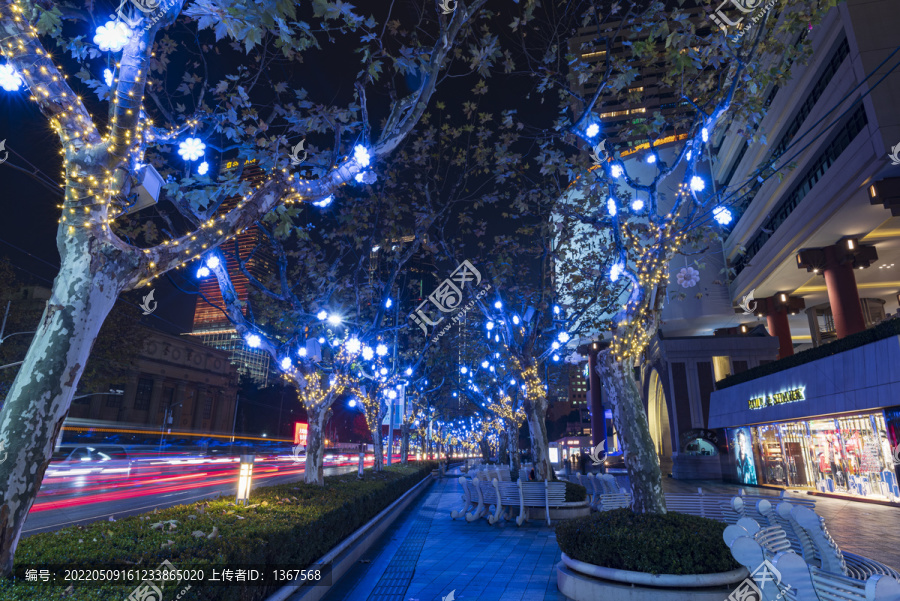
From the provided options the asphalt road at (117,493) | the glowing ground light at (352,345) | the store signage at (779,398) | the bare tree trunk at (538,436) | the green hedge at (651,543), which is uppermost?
the glowing ground light at (352,345)

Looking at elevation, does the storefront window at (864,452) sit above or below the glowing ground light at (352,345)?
below

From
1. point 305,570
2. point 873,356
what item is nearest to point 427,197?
point 305,570

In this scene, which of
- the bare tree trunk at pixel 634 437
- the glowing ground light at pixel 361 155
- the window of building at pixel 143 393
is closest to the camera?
the glowing ground light at pixel 361 155

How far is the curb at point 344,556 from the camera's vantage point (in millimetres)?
5785

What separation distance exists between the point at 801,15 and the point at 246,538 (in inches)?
429

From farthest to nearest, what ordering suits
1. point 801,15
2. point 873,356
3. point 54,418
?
point 873,356
point 801,15
point 54,418

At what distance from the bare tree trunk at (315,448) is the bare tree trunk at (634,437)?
6.97 m

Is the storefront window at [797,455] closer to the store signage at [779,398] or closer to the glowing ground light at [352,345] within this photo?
the store signage at [779,398]

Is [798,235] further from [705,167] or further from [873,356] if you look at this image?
[705,167]

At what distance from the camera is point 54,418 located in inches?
168

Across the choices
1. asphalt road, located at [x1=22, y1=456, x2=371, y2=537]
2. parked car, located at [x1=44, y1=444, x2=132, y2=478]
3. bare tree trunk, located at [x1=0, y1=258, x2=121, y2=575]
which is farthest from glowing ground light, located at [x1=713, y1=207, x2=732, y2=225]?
parked car, located at [x1=44, y1=444, x2=132, y2=478]

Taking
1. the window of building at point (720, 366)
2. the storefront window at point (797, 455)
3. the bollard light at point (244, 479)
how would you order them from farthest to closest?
the window of building at point (720, 366) < the storefront window at point (797, 455) < the bollard light at point (244, 479)

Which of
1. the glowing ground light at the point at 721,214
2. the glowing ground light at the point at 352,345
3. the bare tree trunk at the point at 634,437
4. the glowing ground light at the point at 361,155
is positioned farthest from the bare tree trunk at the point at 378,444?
the glowing ground light at the point at 721,214

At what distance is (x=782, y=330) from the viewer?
33.1m
